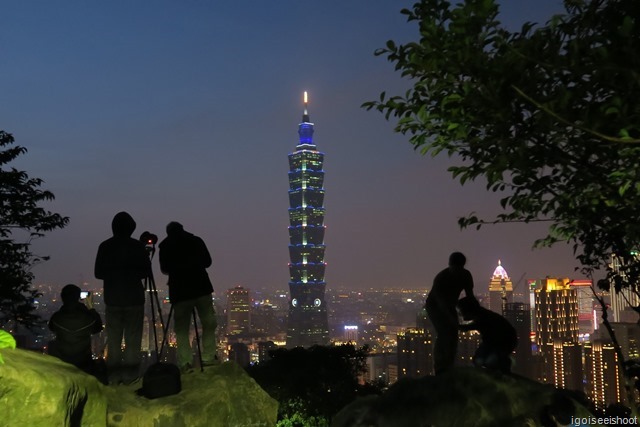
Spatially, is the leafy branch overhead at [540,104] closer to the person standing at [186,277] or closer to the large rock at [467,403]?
the large rock at [467,403]

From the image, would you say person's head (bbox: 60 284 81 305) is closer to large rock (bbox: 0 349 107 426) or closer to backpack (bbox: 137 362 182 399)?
backpack (bbox: 137 362 182 399)

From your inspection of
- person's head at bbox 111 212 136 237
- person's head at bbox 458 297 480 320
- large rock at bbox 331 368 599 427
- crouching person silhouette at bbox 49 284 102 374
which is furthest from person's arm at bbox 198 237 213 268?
person's head at bbox 458 297 480 320

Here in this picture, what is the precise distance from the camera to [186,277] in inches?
302

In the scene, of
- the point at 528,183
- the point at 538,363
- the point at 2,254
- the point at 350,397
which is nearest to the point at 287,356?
the point at 350,397

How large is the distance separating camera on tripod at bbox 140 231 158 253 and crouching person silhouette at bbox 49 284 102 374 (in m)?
1.26

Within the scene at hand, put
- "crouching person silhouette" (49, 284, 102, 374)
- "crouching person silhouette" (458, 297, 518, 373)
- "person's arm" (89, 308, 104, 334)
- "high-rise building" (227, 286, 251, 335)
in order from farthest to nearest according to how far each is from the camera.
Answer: "high-rise building" (227, 286, 251, 335), "person's arm" (89, 308, 104, 334), "crouching person silhouette" (49, 284, 102, 374), "crouching person silhouette" (458, 297, 518, 373)

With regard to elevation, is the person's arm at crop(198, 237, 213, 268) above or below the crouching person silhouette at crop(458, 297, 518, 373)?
above

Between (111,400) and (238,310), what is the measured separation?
182 metres

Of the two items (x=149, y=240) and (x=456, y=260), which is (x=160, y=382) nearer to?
(x=149, y=240)

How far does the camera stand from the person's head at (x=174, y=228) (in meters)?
7.78

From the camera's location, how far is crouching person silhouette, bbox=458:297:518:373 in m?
6.37

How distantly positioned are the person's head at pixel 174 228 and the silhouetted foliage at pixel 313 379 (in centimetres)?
925

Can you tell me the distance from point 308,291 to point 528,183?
168m

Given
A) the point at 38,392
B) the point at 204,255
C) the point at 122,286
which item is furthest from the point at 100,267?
the point at 38,392
